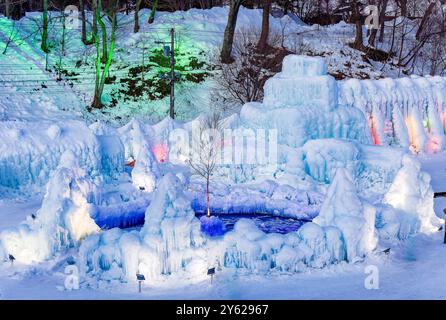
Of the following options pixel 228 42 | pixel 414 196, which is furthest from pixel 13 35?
pixel 414 196

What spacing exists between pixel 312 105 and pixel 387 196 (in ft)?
23.5

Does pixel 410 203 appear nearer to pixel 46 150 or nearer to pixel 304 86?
pixel 304 86

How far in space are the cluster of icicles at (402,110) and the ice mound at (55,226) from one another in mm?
16475

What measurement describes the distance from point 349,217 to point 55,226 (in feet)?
21.5

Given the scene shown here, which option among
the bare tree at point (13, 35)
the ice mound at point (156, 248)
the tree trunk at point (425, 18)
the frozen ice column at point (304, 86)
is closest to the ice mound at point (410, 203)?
the ice mound at point (156, 248)

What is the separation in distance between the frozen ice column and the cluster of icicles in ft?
16.7

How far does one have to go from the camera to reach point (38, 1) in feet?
160

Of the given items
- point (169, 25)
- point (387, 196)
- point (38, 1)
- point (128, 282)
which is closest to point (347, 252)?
point (387, 196)

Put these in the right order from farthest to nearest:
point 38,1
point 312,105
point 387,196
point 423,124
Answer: point 38,1, point 423,124, point 312,105, point 387,196

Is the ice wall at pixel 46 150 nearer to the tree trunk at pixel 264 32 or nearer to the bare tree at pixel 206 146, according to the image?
the bare tree at pixel 206 146

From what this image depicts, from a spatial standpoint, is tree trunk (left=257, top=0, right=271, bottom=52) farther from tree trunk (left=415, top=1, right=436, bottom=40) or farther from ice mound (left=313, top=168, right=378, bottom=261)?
ice mound (left=313, top=168, right=378, bottom=261)

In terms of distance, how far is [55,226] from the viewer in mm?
13656

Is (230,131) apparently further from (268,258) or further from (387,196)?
(268,258)

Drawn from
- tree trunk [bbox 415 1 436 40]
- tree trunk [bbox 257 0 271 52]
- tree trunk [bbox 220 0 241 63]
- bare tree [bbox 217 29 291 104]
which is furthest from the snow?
tree trunk [bbox 415 1 436 40]
